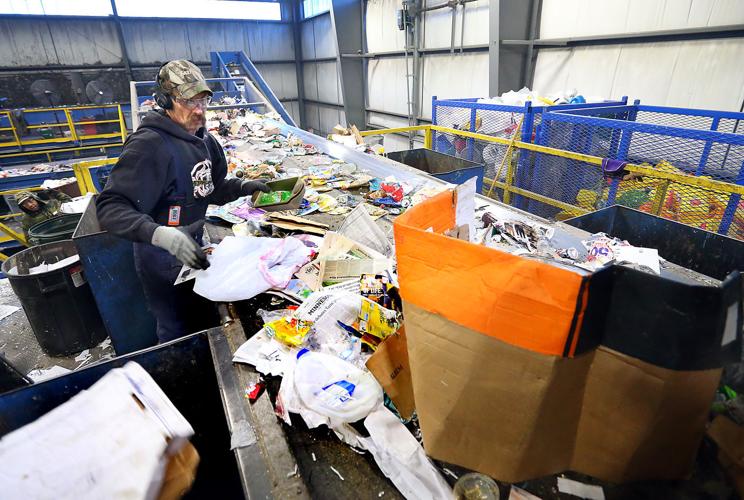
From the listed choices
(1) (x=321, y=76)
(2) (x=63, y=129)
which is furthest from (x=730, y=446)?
(1) (x=321, y=76)

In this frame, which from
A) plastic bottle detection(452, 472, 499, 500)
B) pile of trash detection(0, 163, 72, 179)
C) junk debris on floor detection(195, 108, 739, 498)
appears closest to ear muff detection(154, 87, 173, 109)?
junk debris on floor detection(195, 108, 739, 498)

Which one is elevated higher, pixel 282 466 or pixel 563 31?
pixel 563 31

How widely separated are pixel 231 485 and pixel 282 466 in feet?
2.89

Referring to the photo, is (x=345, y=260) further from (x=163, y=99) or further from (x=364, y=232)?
(x=163, y=99)

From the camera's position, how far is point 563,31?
5.34 m

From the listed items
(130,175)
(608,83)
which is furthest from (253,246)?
(608,83)

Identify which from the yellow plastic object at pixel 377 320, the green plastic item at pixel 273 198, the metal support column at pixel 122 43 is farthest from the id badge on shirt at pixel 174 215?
the metal support column at pixel 122 43

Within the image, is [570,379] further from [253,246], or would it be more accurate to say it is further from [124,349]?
[124,349]

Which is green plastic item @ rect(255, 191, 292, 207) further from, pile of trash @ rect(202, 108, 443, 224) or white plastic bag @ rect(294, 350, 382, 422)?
white plastic bag @ rect(294, 350, 382, 422)

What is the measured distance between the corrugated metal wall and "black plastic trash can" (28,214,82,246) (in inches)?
368

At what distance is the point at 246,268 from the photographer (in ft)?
5.62

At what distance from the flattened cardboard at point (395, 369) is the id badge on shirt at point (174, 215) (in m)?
1.42

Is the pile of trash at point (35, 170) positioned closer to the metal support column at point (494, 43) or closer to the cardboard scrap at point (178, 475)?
the metal support column at point (494, 43)

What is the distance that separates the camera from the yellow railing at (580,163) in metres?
2.80
